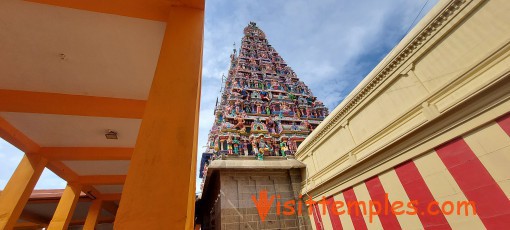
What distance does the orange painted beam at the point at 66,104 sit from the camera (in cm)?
354

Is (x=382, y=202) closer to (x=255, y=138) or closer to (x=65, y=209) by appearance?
(x=65, y=209)

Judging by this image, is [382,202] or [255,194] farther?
[255,194]

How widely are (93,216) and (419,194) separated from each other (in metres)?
10.7

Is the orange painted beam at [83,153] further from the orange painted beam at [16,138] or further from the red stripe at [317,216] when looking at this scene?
the red stripe at [317,216]

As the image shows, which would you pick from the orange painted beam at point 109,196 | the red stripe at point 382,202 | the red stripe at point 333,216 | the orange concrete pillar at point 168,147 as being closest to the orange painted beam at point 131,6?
the orange concrete pillar at point 168,147

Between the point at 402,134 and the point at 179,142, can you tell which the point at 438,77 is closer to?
the point at 402,134

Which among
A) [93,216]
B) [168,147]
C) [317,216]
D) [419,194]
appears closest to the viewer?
[168,147]

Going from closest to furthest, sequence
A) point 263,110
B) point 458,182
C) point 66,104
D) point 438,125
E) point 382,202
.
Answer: point 458,182, point 66,104, point 438,125, point 382,202, point 263,110

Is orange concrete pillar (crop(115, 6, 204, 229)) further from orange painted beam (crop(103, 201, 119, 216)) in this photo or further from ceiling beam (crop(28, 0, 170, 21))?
orange painted beam (crop(103, 201, 119, 216))

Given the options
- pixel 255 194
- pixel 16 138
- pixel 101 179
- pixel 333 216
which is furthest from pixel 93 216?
pixel 333 216

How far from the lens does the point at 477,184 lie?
337cm

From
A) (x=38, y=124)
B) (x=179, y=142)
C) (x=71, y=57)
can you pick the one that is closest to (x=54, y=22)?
(x=71, y=57)

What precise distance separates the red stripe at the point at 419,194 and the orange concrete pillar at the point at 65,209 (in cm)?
890

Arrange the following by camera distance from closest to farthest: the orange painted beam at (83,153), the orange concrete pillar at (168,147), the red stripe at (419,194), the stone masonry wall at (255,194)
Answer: the orange concrete pillar at (168,147)
the red stripe at (419,194)
the orange painted beam at (83,153)
the stone masonry wall at (255,194)
